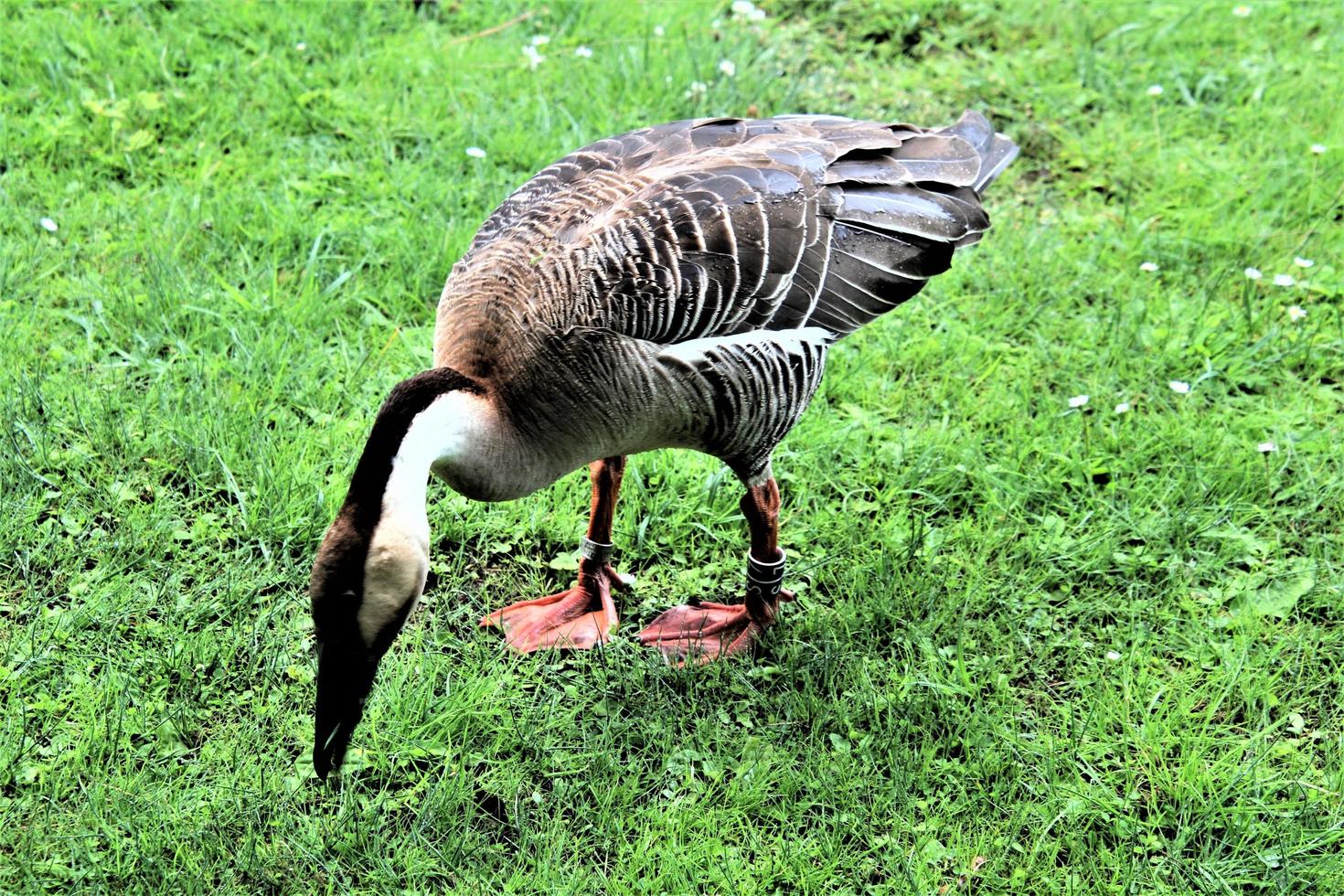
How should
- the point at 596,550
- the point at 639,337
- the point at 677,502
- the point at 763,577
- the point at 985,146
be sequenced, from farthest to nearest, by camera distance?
the point at 677,502 → the point at 985,146 → the point at 596,550 → the point at 763,577 → the point at 639,337

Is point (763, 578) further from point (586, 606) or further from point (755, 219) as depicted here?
point (755, 219)

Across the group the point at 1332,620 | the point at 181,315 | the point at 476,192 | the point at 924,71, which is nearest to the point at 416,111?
the point at 476,192

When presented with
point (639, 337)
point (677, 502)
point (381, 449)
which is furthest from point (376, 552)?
point (677, 502)

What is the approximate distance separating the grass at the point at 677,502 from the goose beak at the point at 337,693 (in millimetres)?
404

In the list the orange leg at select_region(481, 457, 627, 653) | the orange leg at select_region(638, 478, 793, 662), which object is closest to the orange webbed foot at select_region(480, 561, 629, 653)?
the orange leg at select_region(481, 457, 627, 653)

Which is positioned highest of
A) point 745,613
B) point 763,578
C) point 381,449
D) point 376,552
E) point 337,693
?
point 381,449

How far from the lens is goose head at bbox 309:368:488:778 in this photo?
260 centimetres

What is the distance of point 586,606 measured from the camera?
12.6 ft

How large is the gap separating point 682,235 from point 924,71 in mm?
3354

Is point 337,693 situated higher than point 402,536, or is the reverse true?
point 402,536

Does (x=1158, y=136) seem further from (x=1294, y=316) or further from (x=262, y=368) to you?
(x=262, y=368)

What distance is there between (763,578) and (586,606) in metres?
0.56

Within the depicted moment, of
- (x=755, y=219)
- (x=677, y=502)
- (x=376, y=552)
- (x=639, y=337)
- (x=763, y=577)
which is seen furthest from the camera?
(x=677, y=502)

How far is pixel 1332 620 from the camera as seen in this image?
154 inches
